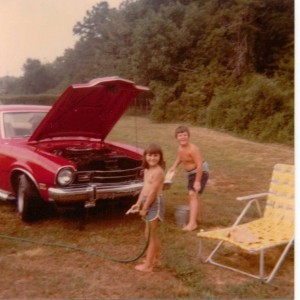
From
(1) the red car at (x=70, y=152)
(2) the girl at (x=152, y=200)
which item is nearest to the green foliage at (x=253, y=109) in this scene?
(1) the red car at (x=70, y=152)

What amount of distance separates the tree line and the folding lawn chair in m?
2.57

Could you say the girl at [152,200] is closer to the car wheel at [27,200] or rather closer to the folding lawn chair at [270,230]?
the folding lawn chair at [270,230]

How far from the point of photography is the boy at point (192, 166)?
13.9 feet

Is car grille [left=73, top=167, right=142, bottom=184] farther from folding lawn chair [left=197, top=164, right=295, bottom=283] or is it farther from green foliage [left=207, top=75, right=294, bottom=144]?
green foliage [left=207, top=75, right=294, bottom=144]

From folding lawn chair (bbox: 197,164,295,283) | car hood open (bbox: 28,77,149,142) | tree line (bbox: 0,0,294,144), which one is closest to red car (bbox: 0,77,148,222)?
car hood open (bbox: 28,77,149,142)

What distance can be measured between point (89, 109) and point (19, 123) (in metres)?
0.96

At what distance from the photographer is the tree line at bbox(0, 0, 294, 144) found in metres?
7.89

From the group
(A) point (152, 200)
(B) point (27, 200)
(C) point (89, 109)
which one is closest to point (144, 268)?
(A) point (152, 200)

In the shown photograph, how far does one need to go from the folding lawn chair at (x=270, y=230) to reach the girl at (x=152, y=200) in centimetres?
39

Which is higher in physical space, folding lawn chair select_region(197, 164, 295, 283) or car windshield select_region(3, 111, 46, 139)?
car windshield select_region(3, 111, 46, 139)

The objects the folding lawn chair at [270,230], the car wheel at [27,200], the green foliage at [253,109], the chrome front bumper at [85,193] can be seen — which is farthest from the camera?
the green foliage at [253,109]

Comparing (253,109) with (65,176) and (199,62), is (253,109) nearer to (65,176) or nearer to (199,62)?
(199,62)

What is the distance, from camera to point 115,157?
4.67 metres
